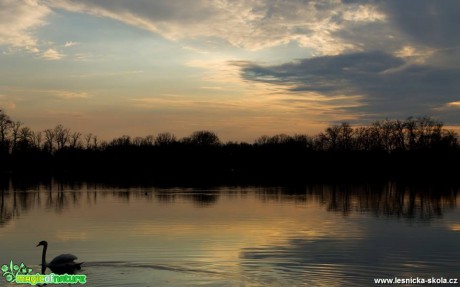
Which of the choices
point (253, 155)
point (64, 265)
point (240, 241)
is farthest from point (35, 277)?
point (253, 155)

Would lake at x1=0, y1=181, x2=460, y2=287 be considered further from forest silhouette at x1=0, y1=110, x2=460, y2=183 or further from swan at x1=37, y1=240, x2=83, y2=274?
forest silhouette at x1=0, y1=110, x2=460, y2=183

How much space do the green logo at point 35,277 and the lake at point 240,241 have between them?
0.51m

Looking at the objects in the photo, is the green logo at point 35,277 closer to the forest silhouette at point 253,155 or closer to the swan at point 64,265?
the swan at point 64,265

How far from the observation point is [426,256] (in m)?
19.8

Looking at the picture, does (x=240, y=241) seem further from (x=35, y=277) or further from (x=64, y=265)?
(x=35, y=277)

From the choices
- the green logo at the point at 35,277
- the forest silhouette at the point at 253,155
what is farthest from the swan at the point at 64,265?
the forest silhouette at the point at 253,155

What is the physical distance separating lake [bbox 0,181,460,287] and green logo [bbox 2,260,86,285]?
51 centimetres

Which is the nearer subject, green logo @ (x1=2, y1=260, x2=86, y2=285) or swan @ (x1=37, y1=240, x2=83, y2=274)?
green logo @ (x1=2, y1=260, x2=86, y2=285)

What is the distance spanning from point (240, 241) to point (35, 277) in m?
9.15

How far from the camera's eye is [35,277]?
52.6 feet

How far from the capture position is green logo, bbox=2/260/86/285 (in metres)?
15.4

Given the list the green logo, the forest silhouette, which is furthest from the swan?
the forest silhouette

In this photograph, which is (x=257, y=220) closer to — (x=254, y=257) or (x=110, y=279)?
(x=254, y=257)

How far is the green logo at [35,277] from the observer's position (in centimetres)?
1537
